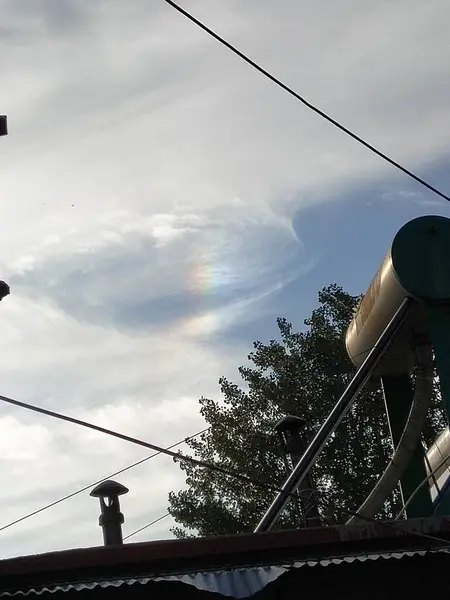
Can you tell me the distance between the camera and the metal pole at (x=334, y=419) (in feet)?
32.0

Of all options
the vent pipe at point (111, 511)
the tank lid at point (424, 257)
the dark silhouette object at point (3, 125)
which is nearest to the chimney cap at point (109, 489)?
the vent pipe at point (111, 511)

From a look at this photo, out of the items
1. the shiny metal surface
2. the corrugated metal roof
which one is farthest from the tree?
the corrugated metal roof

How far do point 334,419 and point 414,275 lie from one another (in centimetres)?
183

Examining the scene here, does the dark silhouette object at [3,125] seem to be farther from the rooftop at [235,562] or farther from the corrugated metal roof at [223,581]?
the corrugated metal roof at [223,581]

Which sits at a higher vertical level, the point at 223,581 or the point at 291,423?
the point at 291,423

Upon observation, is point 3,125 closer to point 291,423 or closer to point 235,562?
point 235,562

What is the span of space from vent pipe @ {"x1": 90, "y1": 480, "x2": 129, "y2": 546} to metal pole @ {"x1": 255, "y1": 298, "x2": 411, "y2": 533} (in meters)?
1.60

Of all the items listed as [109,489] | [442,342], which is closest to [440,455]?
[442,342]

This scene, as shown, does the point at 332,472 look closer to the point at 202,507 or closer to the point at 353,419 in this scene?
the point at 353,419

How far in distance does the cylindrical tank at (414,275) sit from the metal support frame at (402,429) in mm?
826

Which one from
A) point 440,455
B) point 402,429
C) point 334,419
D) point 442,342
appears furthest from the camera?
point 440,455

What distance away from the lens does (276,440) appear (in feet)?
79.8

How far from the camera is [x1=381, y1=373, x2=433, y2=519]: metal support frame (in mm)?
10508

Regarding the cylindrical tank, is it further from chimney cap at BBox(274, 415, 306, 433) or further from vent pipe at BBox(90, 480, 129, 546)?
vent pipe at BBox(90, 480, 129, 546)
